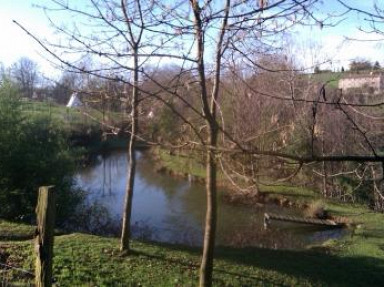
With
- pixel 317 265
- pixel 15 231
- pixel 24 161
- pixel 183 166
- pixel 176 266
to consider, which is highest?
pixel 183 166

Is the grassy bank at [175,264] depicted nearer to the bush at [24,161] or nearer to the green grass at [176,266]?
the green grass at [176,266]

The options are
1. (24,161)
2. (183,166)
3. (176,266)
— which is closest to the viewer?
(176,266)

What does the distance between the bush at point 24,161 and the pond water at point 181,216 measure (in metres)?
2.20

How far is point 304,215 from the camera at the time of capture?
22.2m

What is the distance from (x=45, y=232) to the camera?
416cm

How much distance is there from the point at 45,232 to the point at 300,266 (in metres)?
9.09

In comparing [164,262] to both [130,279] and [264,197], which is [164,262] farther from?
[264,197]

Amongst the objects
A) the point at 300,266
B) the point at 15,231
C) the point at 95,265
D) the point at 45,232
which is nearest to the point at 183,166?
the point at 15,231

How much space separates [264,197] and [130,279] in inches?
643

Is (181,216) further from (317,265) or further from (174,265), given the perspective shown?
(174,265)

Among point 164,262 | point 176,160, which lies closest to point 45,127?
point 164,262

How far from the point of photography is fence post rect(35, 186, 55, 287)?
4.10 m

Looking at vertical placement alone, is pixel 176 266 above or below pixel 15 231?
below

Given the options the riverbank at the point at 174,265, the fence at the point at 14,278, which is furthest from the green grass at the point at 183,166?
the fence at the point at 14,278
